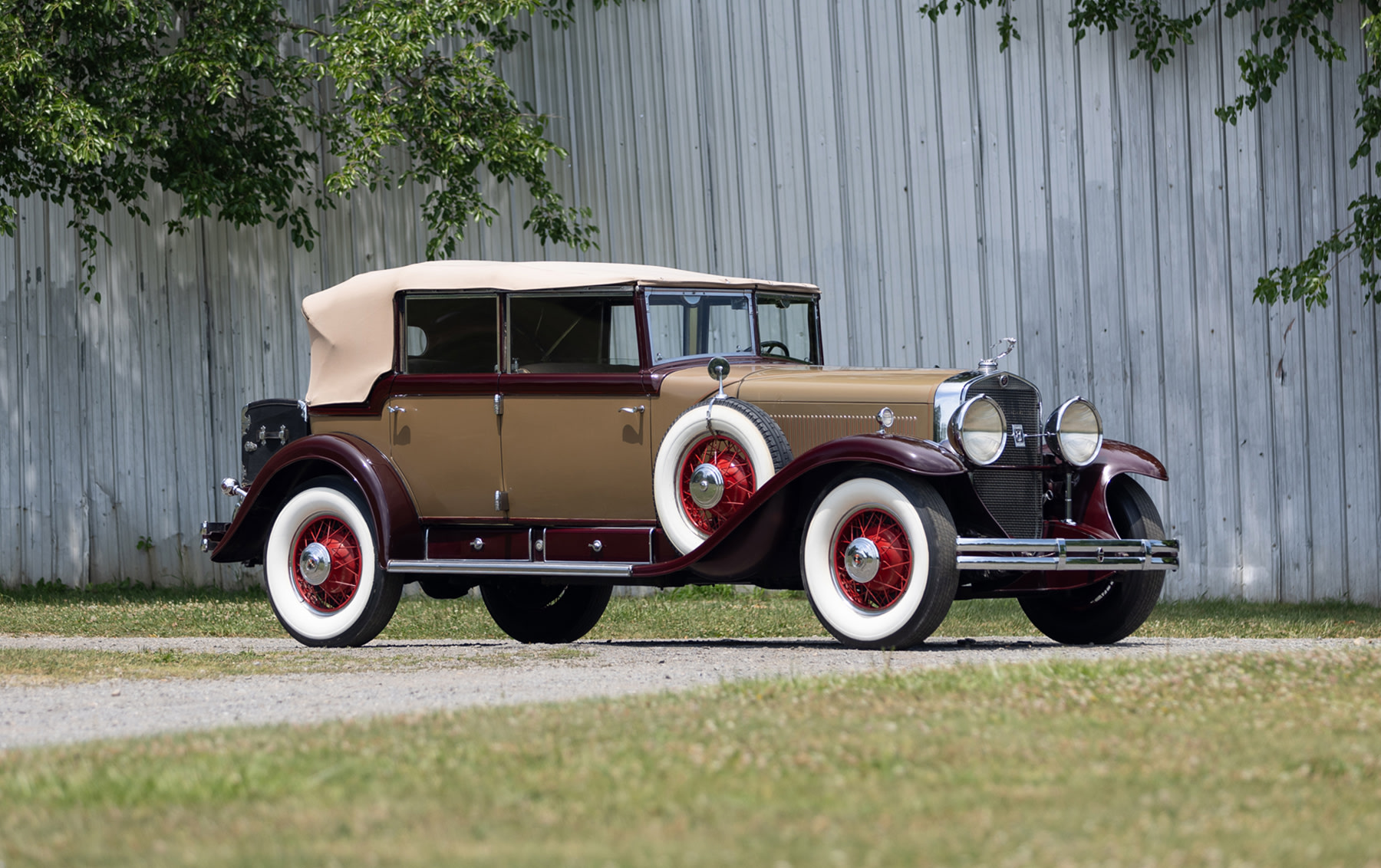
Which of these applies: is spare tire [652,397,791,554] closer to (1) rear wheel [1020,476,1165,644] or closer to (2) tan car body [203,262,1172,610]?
(2) tan car body [203,262,1172,610]

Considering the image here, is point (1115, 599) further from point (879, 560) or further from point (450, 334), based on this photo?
point (450, 334)

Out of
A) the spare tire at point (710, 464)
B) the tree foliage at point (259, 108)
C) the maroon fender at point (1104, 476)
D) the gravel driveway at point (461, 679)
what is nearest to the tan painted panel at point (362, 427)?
the gravel driveway at point (461, 679)

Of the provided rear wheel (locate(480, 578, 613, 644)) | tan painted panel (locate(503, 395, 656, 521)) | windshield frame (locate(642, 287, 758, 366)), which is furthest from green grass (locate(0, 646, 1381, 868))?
rear wheel (locate(480, 578, 613, 644))

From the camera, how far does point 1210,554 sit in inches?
496

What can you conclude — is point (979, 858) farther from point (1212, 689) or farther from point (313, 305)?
point (313, 305)

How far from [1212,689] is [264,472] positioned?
18.8 feet

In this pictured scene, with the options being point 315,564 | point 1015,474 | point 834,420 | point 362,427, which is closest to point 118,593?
point 315,564

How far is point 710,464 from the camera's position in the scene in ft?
27.7

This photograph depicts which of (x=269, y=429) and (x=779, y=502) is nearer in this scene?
(x=779, y=502)

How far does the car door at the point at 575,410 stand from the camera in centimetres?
882

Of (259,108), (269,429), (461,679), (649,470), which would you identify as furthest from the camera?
(259,108)

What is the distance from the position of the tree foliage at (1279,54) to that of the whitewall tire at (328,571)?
6348 mm

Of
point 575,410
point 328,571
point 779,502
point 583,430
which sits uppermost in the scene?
point 575,410

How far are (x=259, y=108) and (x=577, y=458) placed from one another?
7004mm
